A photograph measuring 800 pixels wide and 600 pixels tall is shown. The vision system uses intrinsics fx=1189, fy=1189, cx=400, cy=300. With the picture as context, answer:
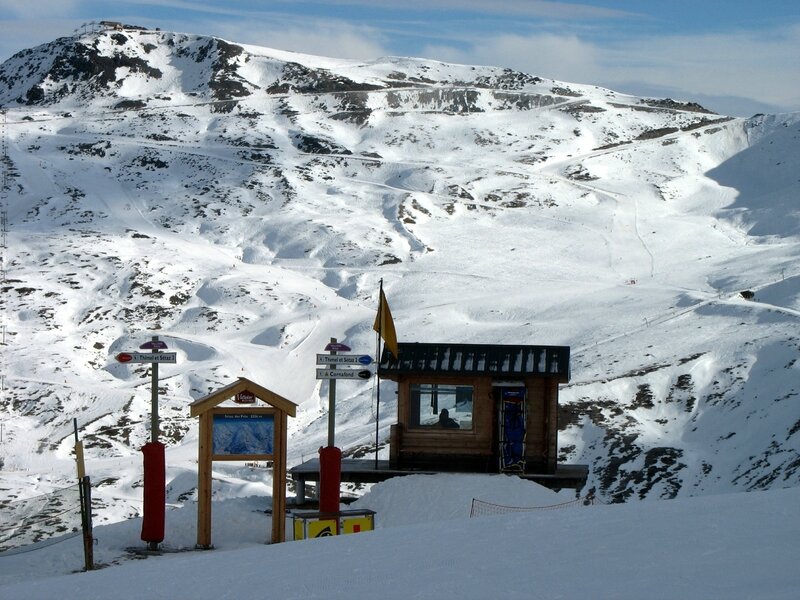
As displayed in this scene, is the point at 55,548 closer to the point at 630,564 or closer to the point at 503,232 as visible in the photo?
the point at 630,564

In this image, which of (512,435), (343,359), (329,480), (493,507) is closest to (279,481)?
(329,480)

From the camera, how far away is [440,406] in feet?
77.6

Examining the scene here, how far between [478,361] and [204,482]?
6622mm

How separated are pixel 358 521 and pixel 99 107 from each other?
94.6 meters

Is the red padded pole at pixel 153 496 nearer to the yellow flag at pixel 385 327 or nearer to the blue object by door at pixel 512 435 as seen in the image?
the yellow flag at pixel 385 327

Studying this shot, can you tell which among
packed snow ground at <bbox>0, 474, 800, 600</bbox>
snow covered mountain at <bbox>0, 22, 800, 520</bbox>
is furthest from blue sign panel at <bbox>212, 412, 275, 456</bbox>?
snow covered mountain at <bbox>0, 22, 800, 520</bbox>

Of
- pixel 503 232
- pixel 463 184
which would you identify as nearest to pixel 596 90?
pixel 463 184

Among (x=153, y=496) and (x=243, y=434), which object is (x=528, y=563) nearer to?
(x=243, y=434)

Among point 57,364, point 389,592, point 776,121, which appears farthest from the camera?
point 776,121

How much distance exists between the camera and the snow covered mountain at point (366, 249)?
1427 inches

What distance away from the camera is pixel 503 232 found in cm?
7269

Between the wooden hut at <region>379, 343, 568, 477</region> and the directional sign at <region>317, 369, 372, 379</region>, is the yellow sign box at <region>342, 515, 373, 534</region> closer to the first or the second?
the directional sign at <region>317, 369, 372, 379</region>

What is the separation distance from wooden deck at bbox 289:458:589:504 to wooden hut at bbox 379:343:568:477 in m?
0.25

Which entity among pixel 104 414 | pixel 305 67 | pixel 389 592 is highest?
pixel 305 67
